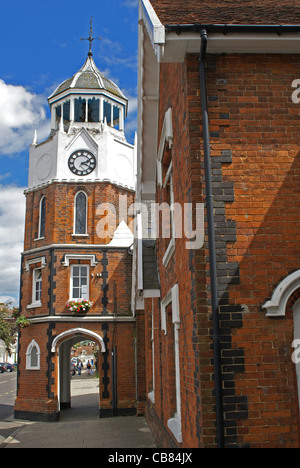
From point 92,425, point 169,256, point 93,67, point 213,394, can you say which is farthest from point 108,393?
point 93,67

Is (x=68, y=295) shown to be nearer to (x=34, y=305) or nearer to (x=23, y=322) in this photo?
(x=34, y=305)

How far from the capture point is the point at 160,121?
32.2 ft

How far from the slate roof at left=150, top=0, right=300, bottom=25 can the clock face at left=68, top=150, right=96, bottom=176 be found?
14.6 metres

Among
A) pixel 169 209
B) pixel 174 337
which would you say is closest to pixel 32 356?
pixel 174 337

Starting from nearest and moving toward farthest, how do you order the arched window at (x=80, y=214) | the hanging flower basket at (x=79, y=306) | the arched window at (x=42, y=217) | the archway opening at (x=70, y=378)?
the hanging flower basket at (x=79, y=306), the archway opening at (x=70, y=378), the arched window at (x=80, y=214), the arched window at (x=42, y=217)

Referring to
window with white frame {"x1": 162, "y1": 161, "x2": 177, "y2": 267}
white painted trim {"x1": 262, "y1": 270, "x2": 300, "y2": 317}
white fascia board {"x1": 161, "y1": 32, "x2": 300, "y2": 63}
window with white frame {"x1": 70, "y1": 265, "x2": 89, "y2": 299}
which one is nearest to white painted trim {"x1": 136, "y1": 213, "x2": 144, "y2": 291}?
window with white frame {"x1": 162, "y1": 161, "x2": 177, "y2": 267}

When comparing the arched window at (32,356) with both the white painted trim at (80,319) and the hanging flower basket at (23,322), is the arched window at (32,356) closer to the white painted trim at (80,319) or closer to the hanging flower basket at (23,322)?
the hanging flower basket at (23,322)

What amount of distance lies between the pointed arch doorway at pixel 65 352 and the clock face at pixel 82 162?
7.68 metres

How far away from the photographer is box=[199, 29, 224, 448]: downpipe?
496cm

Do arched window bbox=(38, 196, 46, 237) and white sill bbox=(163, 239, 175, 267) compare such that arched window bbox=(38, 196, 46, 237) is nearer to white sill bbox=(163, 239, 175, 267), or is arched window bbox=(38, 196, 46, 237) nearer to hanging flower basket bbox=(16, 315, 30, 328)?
hanging flower basket bbox=(16, 315, 30, 328)

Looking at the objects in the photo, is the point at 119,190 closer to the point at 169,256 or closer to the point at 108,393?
the point at 108,393

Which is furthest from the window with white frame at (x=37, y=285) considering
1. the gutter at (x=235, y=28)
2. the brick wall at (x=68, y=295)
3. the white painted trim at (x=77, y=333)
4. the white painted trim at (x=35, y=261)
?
the gutter at (x=235, y=28)

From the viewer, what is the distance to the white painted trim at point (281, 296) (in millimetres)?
5255

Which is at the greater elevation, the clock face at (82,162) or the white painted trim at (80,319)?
the clock face at (82,162)
